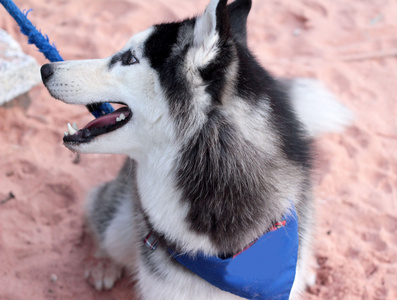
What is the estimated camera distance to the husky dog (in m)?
1.47

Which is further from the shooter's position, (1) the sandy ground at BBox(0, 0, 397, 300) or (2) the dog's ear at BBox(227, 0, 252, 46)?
(1) the sandy ground at BBox(0, 0, 397, 300)

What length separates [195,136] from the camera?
1.49 m

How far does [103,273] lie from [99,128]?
3.88 ft

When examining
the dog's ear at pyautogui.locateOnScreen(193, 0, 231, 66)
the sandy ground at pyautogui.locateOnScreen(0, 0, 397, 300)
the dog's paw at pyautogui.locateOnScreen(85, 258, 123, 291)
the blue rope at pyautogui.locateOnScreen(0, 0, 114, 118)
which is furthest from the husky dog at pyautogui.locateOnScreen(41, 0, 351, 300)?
the sandy ground at pyautogui.locateOnScreen(0, 0, 397, 300)

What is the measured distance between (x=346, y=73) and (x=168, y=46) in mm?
2952

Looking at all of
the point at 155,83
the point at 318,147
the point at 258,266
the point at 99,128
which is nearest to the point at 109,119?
the point at 99,128

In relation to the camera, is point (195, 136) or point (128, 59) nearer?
point (195, 136)

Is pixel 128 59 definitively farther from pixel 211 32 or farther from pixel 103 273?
pixel 103 273

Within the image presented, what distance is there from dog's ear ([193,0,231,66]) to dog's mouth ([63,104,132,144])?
42 cm

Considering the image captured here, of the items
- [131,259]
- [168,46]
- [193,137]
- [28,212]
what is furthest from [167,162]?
[28,212]

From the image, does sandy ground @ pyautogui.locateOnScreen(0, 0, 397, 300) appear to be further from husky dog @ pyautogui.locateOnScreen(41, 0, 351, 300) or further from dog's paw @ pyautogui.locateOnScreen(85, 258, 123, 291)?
husky dog @ pyautogui.locateOnScreen(41, 0, 351, 300)

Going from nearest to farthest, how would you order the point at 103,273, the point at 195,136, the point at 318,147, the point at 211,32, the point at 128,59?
the point at 211,32 < the point at 195,136 < the point at 128,59 < the point at 103,273 < the point at 318,147

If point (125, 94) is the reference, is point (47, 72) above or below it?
above

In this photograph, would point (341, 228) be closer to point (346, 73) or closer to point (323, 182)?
point (323, 182)
